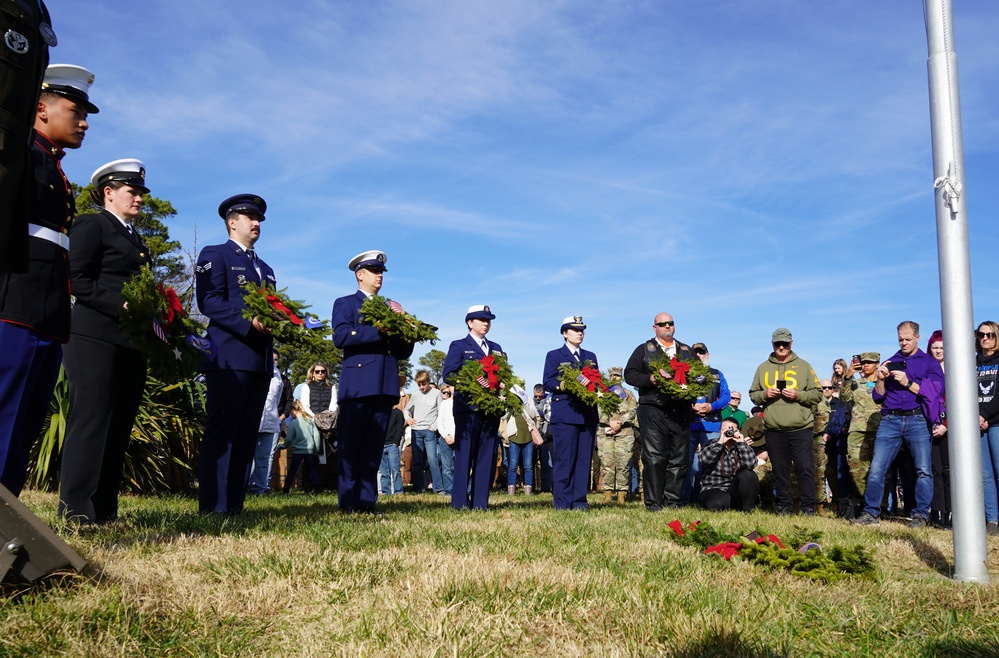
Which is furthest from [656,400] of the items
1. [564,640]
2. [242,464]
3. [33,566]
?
[33,566]

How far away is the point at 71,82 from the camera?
4.52 metres

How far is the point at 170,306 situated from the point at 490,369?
4414 millimetres

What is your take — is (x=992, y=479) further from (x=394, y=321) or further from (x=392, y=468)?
(x=392, y=468)

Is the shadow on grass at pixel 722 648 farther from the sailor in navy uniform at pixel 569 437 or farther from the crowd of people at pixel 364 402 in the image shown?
the sailor in navy uniform at pixel 569 437

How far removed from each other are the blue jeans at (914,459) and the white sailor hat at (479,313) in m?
4.73

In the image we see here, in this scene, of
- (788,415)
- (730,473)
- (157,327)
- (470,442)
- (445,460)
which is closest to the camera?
(157,327)

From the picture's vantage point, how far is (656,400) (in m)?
10.3

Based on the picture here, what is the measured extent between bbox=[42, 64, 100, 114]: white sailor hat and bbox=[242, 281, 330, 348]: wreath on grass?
175 centimetres

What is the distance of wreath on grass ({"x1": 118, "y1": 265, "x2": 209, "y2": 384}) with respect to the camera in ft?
16.1

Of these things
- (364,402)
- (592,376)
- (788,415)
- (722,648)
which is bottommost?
(722,648)

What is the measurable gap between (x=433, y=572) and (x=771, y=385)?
306 inches

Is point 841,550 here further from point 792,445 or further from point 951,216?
point 792,445

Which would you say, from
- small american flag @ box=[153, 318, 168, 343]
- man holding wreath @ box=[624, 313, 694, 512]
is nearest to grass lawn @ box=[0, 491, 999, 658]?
small american flag @ box=[153, 318, 168, 343]

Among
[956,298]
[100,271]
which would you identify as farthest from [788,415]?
[100,271]
